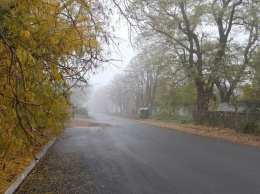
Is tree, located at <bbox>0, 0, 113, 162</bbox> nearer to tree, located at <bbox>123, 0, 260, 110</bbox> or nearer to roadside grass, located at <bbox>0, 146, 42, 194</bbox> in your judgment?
roadside grass, located at <bbox>0, 146, 42, 194</bbox>

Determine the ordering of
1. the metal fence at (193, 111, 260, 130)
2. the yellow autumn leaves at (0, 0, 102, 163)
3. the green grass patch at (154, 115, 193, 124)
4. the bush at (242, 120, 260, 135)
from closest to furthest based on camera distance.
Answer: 1. the yellow autumn leaves at (0, 0, 102, 163)
2. the bush at (242, 120, 260, 135)
3. the metal fence at (193, 111, 260, 130)
4. the green grass patch at (154, 115, 193, 124)

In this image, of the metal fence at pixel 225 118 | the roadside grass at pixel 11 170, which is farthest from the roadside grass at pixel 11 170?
the metal fence at pixel 225 118

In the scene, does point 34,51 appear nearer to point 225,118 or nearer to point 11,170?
point 11,170

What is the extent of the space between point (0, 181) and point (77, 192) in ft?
5.70

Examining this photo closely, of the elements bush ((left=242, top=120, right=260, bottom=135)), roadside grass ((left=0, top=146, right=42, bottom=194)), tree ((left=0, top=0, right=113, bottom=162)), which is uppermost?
tree ((left=0, top=0, right=113, bottom=162))

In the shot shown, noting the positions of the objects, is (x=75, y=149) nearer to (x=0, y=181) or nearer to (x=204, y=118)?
(x=0, y=181)

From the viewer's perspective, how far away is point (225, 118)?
24.2 metres

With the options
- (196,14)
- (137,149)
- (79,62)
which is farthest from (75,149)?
(196,14)

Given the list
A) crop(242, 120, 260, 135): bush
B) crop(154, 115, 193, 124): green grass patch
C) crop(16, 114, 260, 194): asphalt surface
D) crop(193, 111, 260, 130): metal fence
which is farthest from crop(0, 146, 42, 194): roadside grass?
crop(154, 115, 193, 124): green grass patch

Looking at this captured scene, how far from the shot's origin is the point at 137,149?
13.4m

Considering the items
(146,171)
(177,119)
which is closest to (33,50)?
(146,171)

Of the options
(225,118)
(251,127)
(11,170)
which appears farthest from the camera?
(225,118)

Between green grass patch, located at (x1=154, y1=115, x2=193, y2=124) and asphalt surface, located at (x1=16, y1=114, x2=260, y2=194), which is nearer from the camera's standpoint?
asphalt surface, located at (x1=16, y1=114, x2=260, y2=194)

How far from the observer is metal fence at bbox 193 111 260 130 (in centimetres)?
2085
